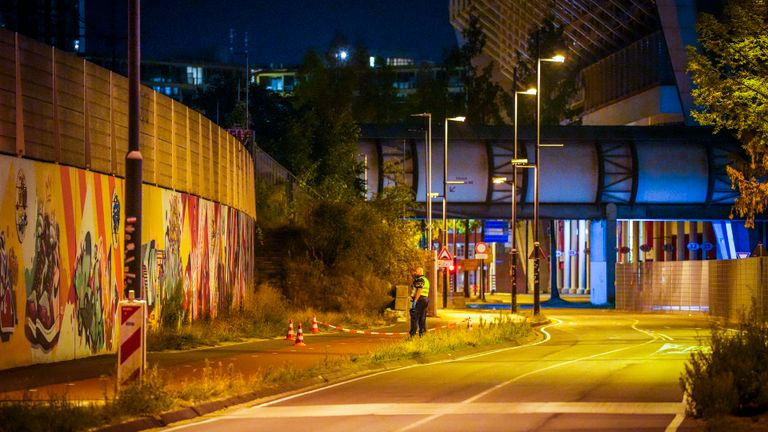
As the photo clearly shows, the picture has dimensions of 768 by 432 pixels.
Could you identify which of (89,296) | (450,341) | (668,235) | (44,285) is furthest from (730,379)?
(668,235)

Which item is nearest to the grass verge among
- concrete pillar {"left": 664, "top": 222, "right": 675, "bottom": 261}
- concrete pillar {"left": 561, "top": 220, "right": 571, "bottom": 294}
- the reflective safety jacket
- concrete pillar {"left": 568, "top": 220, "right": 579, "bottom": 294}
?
the reflective safety jacket

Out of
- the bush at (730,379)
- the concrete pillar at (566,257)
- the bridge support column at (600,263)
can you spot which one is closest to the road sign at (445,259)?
the bridge support column at (600,263)

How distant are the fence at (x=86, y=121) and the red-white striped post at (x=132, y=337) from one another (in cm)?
534

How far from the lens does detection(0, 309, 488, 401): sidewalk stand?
17.5 metres

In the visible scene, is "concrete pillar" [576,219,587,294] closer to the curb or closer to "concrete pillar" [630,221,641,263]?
"concrete pillar" [630,221,641,263]

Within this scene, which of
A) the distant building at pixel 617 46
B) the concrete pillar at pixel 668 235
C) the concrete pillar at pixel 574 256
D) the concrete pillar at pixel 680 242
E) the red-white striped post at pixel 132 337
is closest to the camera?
the red-white striped post at pixel 132 337

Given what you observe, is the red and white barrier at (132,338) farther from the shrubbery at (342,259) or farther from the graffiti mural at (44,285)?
the shrubbery at (342,259)

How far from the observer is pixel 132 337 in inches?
628

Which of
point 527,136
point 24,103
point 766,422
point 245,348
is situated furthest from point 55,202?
point 527,136

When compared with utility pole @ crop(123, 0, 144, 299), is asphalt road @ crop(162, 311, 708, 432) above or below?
below

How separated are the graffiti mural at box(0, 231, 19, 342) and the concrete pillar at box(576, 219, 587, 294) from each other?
93.0m

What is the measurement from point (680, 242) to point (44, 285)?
265ft

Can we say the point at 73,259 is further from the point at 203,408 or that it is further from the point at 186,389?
the point at 203,408

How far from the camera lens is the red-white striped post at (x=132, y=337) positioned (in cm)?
1591
